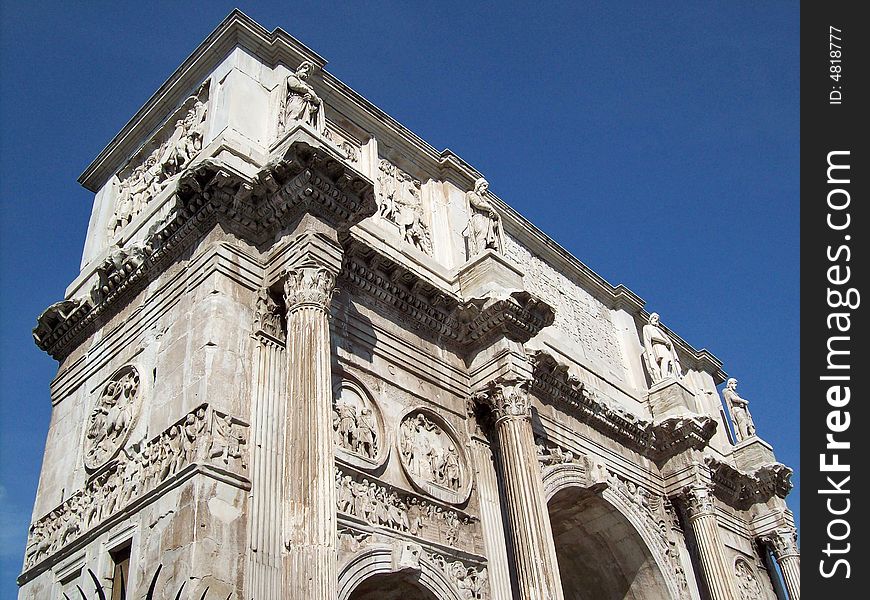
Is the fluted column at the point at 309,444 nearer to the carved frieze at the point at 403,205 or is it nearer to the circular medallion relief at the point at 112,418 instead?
the circular medallion relief at the point at 112,418

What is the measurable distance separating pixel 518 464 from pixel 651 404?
7505 millimetres

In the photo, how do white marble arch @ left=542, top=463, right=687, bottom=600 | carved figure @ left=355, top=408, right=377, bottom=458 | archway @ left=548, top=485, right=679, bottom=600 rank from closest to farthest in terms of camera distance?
carved figure @ left=355, top=408, right=377, bottom=458 < white marble arch @ left=542, top=463, right=687, bottom=600 < archway @ left=548, top=485, right=679, bottom=600

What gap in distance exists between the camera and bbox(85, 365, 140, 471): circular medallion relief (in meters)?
10.8

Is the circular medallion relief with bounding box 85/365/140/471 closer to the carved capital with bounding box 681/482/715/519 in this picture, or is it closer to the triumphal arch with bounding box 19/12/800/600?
the triumphal arch with bounding box 19/12/800/600

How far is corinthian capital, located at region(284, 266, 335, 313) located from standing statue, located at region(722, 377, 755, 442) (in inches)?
636

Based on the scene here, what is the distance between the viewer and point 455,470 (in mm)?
12641

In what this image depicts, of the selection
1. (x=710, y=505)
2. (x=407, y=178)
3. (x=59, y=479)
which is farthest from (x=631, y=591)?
(x=59, y=479)

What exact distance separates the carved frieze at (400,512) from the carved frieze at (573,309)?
7.06 meters

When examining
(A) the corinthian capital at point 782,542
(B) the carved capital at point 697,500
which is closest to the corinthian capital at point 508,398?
(B) the carved capital at point 697,500

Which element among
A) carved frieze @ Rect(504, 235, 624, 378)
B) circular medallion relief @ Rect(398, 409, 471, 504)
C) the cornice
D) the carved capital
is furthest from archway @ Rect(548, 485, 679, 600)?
circular medallion relief @ Rect(398, 409, 471, 504)

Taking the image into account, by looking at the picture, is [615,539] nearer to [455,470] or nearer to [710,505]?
[710,505]

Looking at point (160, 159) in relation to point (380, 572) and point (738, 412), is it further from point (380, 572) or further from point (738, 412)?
point (738, 412)

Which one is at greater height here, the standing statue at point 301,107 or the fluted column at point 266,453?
the standing statue at point 301,107

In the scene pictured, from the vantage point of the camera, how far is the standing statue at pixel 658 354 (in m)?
19.9
